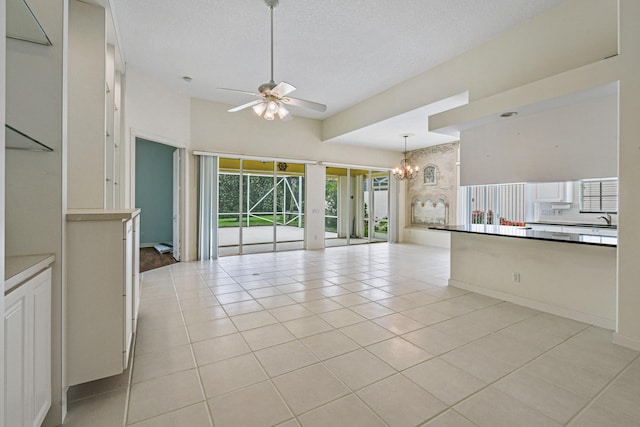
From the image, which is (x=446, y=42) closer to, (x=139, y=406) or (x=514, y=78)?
(x=514, y=78)

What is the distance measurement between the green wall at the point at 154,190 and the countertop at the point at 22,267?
726 centimetres

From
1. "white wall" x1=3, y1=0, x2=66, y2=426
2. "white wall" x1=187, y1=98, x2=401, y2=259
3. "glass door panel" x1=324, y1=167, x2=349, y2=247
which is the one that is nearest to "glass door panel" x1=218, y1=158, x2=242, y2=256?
Answer: "white wall" x1=187, y1=98, x2=401, y2=259

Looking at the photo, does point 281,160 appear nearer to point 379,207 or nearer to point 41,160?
point 379,207

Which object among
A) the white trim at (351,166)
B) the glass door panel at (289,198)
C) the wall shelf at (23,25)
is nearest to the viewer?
the wall shelf at (23,25)

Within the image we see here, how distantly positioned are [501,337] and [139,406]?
306 centimetres

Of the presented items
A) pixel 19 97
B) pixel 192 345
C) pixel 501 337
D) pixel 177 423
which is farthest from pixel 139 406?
pixel 501 337

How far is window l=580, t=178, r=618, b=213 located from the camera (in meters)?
5.54

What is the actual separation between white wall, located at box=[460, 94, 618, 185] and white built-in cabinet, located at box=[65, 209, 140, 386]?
4380 mm

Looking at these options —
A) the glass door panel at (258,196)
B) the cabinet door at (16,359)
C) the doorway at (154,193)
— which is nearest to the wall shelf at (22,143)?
the cabinet door at (16,359)

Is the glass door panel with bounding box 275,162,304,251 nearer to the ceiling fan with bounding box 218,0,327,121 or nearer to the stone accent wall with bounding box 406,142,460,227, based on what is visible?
the stone accent wall with bounding box 406,142,460,227

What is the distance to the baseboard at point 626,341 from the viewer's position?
8.50 feet

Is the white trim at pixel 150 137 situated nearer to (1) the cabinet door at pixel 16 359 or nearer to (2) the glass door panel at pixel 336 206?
(1) the cabinet door at pixel 16 359

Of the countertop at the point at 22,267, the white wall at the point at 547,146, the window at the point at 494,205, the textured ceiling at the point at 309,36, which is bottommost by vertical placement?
the countertop at the point at 22,267

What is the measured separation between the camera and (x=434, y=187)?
9023 millimetres
